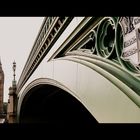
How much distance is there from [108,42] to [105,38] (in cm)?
5

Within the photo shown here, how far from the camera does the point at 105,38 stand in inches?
125

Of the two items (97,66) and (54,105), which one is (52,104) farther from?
(97,66)

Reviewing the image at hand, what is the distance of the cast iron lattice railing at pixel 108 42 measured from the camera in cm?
271

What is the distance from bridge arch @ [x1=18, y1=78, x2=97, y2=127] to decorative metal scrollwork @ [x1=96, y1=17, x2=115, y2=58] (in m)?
4.14

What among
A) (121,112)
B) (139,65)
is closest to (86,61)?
(121,112)

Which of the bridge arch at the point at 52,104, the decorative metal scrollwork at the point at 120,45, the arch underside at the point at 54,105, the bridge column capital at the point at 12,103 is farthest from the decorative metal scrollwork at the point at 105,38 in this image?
the bridge column capital at the point at 12,103

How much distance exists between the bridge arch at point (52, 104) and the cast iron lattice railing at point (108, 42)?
12.6 ft

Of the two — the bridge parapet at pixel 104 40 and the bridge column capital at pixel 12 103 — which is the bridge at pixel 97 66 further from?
the bridge column capital at pixel 12 103

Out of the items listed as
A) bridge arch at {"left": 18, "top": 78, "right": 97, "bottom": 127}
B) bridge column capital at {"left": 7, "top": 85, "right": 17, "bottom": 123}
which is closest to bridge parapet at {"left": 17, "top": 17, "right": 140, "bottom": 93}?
bridge arch at {"left": 18, "top": 78, "right": 97, "bottom": 127}

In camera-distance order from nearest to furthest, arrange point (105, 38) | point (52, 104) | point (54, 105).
Answer: point (105, 38) → point (54, 105) → point (52, 104)

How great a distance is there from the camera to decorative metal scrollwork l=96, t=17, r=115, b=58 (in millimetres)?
3070

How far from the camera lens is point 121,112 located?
2707mm

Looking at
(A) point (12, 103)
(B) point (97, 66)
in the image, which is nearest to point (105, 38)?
(B) point (97, 66)

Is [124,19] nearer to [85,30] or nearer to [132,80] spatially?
[132,80]
